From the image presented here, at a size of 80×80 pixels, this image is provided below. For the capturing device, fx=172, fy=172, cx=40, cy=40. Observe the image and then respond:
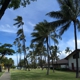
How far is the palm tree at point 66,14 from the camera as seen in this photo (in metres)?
22.0

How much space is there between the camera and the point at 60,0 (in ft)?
74.4

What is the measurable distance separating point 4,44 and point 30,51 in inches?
1741

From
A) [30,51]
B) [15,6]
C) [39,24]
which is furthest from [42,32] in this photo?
[30,51]

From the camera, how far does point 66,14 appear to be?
2223 cm

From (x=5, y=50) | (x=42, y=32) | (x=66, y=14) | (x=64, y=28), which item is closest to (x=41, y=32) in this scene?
(x=42, y=32)

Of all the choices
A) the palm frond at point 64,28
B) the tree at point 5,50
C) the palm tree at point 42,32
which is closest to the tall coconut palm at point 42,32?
the palm tree at point 42,32

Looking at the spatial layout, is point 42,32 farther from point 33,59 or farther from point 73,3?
point 33,59

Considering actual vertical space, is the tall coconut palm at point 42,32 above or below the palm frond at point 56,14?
below

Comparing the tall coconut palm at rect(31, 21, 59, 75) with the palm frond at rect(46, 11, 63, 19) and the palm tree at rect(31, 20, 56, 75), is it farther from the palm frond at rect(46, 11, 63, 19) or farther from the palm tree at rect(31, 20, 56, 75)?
the palm frond at rect(46, 11, 63, 19)

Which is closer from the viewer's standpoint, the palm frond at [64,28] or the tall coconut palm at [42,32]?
the palm frond at [64,28]

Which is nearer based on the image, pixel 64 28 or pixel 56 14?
pixel 56 14

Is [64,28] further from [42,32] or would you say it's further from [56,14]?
[42,32]

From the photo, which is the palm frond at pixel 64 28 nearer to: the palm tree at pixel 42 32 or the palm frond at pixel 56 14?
the palm frond at pixel 56 14

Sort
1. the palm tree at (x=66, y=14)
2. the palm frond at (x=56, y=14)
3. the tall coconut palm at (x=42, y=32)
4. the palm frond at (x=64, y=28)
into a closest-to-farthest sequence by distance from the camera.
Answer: the palm tree at (x=66, y=14) → the palm frond at (x=56, y=14) → the palm frond at (x=64, y=28) → the tall coconut palm at (x=42, y=32)
